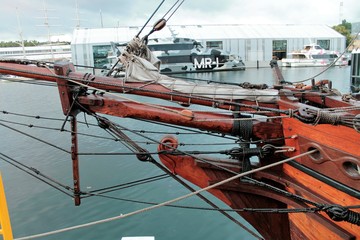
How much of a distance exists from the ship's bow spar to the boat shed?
177ft

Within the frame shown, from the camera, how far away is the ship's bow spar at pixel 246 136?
11.4 ft

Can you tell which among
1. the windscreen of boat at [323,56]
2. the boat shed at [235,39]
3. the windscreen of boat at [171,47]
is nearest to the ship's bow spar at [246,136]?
the windscreen of boat at [171,47]

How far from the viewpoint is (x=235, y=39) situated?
207ft

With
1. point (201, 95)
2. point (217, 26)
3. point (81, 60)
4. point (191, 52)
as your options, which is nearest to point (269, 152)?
point (201, 95)

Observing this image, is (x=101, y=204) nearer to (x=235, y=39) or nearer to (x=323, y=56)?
(x=235, y=39)

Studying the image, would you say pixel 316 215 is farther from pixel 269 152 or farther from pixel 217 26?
pixel 217 26

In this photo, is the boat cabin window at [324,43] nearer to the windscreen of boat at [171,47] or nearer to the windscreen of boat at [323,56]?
the windscreen of boat at [323,56]

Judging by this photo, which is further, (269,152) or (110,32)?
(110,32)

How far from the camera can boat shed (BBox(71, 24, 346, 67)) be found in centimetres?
5850

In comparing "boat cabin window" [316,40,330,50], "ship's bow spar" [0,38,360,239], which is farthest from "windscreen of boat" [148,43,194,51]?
"ship's bow spar" [0,38,360,239]

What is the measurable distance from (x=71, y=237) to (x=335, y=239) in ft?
21.4

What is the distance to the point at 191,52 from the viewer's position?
52875 mm

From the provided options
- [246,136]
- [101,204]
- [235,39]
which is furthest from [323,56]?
[246,136]

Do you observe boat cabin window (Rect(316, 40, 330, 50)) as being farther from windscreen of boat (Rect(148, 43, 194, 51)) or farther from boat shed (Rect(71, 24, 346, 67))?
windscreen of boat (Rect(148, 43, 194, 51))
